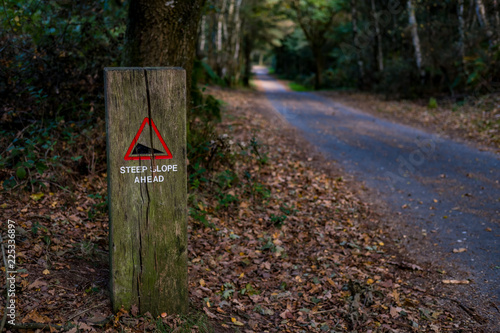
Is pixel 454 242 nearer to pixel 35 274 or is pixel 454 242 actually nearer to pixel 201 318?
pixel 201 318

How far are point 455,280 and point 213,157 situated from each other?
408 centimetres

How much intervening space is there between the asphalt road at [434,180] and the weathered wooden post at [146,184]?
3.44m

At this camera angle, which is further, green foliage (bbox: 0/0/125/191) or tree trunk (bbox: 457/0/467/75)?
tree trunk (bbox: 457/0/467/75)

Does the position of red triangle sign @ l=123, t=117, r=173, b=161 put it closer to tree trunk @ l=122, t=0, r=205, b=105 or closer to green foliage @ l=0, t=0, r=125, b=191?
green foliage @ l=0, t=0, r=125, b=191

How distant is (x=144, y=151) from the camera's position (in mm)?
3002

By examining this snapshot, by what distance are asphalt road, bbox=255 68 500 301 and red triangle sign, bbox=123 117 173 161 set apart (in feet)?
12.2

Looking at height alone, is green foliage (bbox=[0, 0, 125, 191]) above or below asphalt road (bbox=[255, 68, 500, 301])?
above

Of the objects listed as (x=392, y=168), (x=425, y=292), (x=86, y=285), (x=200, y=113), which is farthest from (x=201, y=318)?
(x=392, y=168)

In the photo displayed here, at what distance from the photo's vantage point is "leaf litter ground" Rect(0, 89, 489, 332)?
3293 millimetres

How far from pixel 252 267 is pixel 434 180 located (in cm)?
479

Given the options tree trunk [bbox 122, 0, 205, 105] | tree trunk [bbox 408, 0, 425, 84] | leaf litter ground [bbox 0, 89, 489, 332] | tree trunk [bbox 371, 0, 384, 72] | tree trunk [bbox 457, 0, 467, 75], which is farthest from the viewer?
tree trunk [bbox 371, 0, 384, 72]

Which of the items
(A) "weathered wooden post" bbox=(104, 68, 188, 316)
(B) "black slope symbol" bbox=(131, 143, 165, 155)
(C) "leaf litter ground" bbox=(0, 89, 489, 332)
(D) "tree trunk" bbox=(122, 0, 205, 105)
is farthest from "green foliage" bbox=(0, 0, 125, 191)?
(B) "black slope symbol" bbox=(131, 143, 165, 155)

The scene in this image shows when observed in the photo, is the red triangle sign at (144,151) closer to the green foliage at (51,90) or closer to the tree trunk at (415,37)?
the green foliage at (51,90)

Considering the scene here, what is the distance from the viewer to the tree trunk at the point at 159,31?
5445 millimetres
